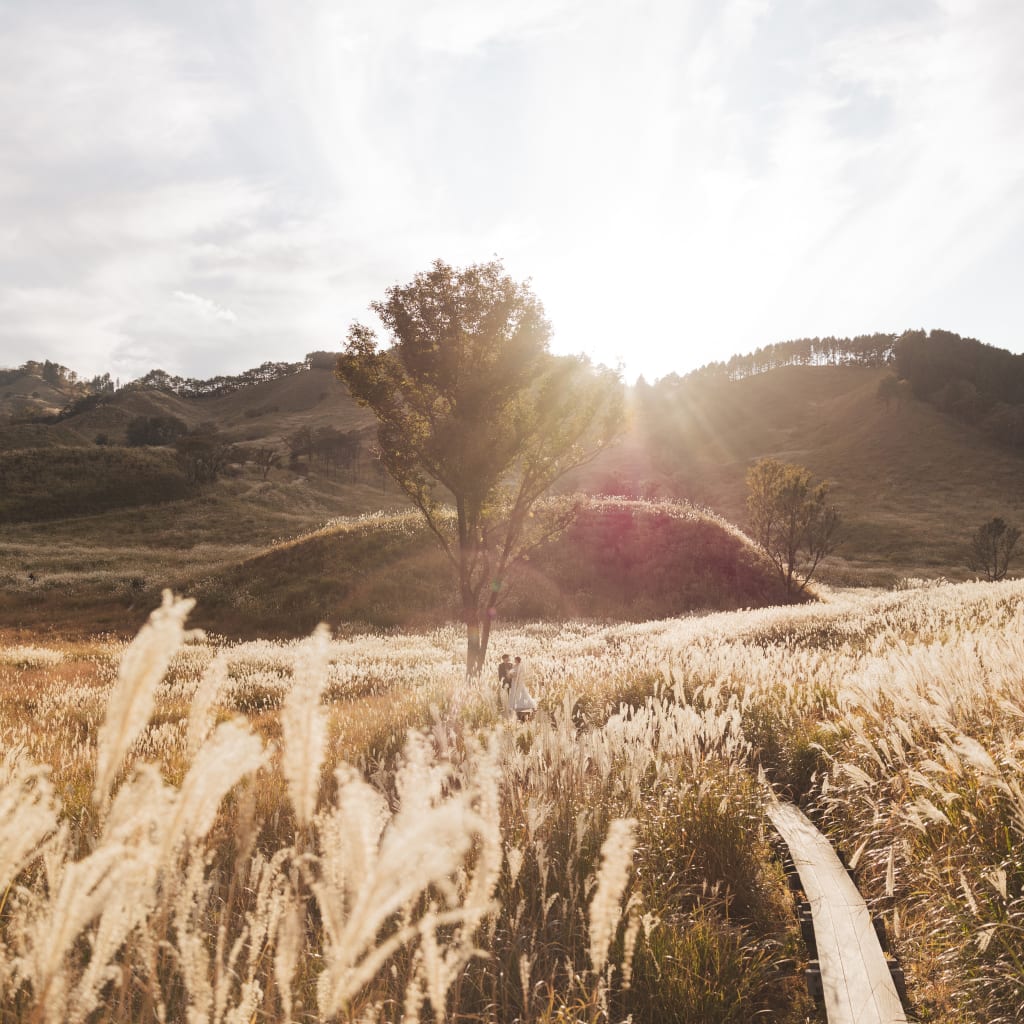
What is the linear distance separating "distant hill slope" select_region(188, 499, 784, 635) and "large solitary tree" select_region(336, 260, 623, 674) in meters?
17.2

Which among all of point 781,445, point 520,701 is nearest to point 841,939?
point 520,701

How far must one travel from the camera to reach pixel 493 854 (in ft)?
4.32

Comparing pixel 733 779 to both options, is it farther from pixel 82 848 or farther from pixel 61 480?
pixel 61 480

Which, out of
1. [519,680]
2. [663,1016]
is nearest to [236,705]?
[519,680]

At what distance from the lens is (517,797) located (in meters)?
4.35

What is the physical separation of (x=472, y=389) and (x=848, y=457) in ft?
349

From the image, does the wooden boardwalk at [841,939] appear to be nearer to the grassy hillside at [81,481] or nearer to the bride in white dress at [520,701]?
the bride in white dress at [520,701]

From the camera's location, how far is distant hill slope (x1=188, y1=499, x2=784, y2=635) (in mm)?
28875

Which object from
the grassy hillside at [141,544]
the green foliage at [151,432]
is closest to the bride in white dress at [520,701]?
the grassy hillside at [141,544]

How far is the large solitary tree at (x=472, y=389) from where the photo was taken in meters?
11.5

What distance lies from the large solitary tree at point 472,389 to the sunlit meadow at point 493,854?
16.6ft

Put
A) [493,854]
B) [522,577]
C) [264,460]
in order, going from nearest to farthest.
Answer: [493,854]
[522,577]
[264,460]

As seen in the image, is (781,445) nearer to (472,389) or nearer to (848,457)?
(848,457)

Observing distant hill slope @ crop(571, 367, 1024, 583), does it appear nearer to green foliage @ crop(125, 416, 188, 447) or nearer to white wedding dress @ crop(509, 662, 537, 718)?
white wedding dress @ crop(509, 662, 537, 718)
